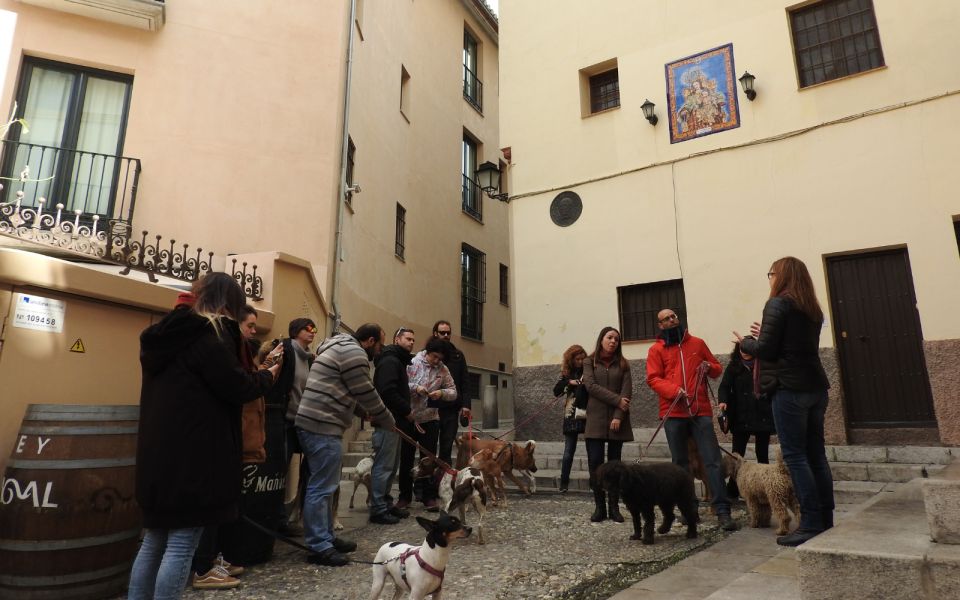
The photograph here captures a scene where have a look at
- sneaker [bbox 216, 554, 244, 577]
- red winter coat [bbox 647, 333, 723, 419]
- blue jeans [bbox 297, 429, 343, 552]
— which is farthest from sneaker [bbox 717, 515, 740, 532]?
sneaker [bbox 216, 554, 244, 577]

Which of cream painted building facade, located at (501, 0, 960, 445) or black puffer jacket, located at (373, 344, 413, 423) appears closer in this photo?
black puffer jacket, located at (373, 344, 413, 423)

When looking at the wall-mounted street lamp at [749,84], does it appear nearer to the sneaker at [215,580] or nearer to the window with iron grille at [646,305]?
the window with iron grille at [646,305]

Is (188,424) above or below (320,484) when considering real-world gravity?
above

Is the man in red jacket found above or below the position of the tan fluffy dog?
above

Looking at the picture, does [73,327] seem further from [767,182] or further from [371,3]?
[371,3]

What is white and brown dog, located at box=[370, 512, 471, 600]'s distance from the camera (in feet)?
9.92

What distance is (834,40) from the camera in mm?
9234

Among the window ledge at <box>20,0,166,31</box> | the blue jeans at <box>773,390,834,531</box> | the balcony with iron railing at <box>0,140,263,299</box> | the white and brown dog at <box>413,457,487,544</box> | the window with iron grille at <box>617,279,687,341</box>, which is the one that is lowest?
the white and brown dog at <box>413,457,487,544</box>

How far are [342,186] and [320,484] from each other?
7391 millimetres

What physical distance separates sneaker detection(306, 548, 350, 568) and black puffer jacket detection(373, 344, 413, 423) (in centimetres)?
168

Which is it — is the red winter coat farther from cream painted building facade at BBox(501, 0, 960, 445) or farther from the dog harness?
cream painted building facade at BBox(501, 0, 960, 445)

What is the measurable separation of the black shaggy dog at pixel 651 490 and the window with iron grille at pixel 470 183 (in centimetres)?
1373

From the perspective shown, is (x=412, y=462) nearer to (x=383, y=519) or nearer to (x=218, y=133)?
(x=383, y=519)

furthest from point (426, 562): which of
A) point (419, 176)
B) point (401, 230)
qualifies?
point (419, 176)
